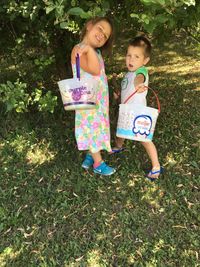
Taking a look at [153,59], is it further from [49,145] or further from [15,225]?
[15,225]

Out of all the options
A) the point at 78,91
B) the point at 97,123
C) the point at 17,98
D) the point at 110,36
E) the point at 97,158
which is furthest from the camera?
the point at 97,158

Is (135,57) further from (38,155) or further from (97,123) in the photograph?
(38,155)

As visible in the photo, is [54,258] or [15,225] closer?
[54,258]

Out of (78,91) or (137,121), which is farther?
(137,121)

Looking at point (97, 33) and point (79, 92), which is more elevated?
point (97, 33)

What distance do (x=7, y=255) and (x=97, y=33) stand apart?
2.03 m

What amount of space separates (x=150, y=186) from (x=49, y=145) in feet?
4.41

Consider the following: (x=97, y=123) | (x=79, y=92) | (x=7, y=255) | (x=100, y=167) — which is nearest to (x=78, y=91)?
(x=79, y=92)

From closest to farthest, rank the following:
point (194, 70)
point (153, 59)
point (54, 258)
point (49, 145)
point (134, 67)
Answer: point (54, 258) → point (134, 67) → point (49, 145) → point (194, 70) → point (153, 59)

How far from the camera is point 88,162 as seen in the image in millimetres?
4148

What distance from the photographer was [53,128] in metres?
4.84

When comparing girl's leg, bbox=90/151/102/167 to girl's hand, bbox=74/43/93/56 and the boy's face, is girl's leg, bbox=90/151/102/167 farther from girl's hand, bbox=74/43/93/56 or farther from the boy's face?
girl's hand, bbox=74/43/93/56

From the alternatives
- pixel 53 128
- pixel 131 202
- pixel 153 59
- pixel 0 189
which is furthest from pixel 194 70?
pixel 0 189

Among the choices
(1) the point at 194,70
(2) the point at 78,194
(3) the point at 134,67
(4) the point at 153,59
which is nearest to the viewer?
(3) the point at 134,67
